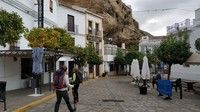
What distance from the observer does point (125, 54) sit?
76.9 metres

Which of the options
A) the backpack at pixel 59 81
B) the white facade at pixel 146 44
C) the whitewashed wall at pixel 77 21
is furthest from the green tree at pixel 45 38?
the white facade at pixel 146 44

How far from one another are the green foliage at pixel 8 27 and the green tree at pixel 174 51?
63.0 ft

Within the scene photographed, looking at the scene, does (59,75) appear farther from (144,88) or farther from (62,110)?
(144,88)

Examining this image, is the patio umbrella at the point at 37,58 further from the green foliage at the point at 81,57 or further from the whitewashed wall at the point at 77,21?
the whitewashed wall at the point at 77,21

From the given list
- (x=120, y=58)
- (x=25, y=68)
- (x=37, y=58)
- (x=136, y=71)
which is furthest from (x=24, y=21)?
(x=120, y=58)

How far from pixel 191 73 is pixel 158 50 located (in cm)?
821

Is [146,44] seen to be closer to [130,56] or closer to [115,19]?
[130,56]

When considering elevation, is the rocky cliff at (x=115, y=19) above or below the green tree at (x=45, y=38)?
above

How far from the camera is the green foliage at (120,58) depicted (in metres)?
73.8

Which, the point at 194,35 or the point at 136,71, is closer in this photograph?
the point at 136,71

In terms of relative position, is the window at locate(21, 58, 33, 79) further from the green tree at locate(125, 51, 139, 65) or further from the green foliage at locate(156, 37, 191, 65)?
the green tree at locate(125, 51, 139, 65)

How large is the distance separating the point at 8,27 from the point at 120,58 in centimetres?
6009

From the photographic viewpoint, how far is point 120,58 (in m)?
73.9

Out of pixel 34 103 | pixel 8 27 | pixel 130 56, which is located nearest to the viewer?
pixel 8 27
